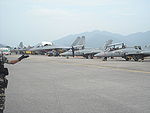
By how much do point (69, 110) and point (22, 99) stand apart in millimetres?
1857

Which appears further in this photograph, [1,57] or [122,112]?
[122,112]

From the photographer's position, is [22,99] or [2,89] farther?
[22,99]

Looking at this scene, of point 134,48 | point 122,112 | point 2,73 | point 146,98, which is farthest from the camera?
point 134,48

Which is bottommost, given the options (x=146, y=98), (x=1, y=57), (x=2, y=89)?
(x=146, y=98)

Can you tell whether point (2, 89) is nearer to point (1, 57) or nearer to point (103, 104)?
point (1, 57)

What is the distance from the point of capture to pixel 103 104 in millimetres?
5398

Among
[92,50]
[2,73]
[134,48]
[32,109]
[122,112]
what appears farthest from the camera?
[92,50]

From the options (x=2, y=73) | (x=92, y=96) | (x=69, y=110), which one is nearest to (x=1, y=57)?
(x=2, y=73)

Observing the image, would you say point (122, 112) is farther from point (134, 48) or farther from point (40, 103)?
point (134, 48)

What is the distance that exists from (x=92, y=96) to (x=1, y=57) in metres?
3.40

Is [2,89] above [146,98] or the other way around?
above

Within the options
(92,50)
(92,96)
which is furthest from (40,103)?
(92,50)

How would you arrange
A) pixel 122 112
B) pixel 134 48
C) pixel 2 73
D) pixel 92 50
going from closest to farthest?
pixel 2 73 < pixel 122 112 < pixel 134 48 < pixel 92 50

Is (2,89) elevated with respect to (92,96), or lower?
elevated
